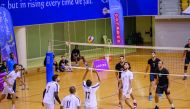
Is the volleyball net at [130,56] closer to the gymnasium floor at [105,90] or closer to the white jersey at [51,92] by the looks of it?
the gymnasium floor at [105,90]

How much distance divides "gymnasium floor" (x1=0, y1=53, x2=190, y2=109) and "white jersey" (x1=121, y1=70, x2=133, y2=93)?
5.31 ft

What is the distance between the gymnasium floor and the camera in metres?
16.7

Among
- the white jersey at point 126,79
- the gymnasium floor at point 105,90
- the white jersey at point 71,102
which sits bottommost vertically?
the gymnasium floor at point 105,90

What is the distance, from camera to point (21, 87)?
20.7m

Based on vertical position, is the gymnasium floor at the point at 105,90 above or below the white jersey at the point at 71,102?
below

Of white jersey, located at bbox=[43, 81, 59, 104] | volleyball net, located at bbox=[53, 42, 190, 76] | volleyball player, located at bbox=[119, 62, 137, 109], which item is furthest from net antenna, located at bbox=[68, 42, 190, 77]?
white jersey, located at bbox=[43, 81, 59, 104]

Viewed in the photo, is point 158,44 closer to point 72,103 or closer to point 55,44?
point 55,44

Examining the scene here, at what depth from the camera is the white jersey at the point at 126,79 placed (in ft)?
47.6

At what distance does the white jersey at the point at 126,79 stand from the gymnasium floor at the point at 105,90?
1618mm

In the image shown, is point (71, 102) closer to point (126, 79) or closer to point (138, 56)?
point (126, 79)

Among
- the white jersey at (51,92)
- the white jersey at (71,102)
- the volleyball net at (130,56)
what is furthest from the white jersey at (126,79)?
the volleyball net at (130,56)

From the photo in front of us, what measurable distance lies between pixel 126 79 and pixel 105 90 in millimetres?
4880

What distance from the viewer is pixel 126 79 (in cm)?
1455

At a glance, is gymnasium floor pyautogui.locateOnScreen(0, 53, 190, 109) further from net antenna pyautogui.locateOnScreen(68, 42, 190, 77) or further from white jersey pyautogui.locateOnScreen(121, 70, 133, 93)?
white jersey pyautogui.locateOnScreen(121, 70, 133, 93)
